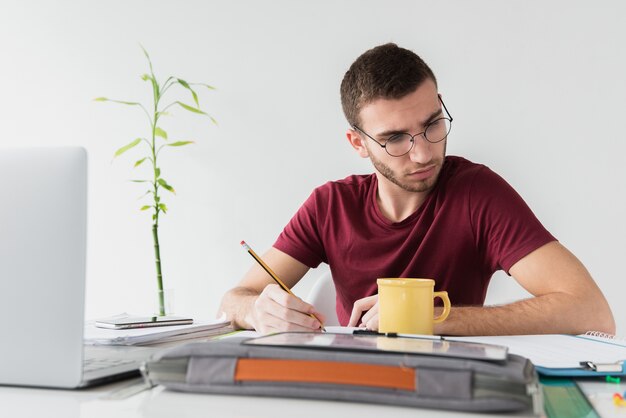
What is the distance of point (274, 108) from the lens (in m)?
3.12

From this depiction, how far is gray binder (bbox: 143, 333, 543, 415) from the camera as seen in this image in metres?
0.66

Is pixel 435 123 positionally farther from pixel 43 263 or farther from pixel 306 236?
pixel 43 263

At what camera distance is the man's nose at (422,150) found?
1738 mm

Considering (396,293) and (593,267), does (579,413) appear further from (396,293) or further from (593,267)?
(593,267)

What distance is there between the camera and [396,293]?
3.75 ft

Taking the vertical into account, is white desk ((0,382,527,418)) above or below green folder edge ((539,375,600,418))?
above

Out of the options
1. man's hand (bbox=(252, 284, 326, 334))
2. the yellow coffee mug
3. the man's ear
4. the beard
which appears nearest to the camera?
the yellow coffee mug

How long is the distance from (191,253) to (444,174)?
65.1 inches

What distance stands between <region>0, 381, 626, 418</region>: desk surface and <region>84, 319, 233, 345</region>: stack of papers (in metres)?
0.37

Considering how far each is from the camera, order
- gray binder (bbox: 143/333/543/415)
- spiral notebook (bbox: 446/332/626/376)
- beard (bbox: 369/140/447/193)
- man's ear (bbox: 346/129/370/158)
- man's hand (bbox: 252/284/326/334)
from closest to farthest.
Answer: gray binder (bbox: 143/333/543/415) → spiral notebook (bbox: 446/332/626/376) → man's hand (bbox: 252/284/326/334) → beard (bbox: 369/140/447/193) → man's ear (bbox: 346/129/370/158)

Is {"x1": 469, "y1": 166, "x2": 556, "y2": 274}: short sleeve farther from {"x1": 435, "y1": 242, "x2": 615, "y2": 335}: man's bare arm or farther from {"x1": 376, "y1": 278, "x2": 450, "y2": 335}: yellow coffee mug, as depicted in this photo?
{"x1": 376, "y1": 278, "x2": 450, "y2": 335}: yellow coffee mug

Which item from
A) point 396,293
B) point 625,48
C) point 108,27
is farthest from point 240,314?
point 108,27

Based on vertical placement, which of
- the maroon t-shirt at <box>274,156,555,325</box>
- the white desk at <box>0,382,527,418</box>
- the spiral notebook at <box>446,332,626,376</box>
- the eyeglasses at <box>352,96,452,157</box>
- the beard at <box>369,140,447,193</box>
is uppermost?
the eyeglasses at <box>352,96,452,157</box>

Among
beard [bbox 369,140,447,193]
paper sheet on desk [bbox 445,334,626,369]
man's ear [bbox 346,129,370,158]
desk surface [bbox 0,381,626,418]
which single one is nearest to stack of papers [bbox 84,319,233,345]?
desk surface [bbox 0,381,626,418]
